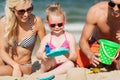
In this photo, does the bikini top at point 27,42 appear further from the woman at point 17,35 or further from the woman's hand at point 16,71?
the woman's hand at point 16,71

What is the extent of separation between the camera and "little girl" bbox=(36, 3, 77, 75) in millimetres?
4285

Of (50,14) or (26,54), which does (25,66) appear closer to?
(26,54)

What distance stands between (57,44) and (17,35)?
1.89 feet

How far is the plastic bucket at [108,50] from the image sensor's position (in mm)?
3941

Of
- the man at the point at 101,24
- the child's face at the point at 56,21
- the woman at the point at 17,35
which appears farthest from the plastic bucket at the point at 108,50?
the woman at the point at 17,35

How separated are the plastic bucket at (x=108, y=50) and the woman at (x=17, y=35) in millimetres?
987

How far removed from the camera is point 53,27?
4.36 m

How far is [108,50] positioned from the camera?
3.97 meters

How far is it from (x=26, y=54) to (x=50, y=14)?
0.74m

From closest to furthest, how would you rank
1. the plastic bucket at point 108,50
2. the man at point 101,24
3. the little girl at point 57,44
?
1. the plastic bucket at point 108,50
2. the little girl at point 57,44
3. the man at point 101,24

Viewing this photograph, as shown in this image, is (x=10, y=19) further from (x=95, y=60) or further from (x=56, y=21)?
(x=95, y=60)

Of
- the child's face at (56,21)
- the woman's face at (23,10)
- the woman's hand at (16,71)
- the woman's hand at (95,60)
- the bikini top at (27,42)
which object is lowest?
the woman's hand at (16,71)

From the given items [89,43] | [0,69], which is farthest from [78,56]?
[0,69]

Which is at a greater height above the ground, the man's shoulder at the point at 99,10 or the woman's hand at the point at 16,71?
the man's shoulder at the point at 99,10
